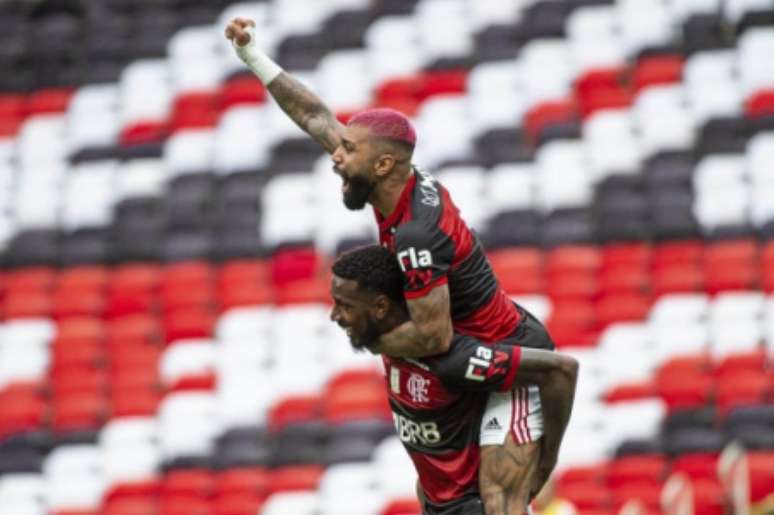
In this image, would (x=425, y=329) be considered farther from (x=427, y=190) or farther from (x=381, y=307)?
(x=427, y=190)

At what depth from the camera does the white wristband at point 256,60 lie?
283 inches

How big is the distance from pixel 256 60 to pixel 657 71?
261 inches

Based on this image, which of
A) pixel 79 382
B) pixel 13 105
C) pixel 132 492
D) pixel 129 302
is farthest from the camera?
pixel 13 105

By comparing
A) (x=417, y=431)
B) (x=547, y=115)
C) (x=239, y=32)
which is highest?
(x=547, y=115)

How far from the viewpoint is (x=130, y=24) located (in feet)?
48.9

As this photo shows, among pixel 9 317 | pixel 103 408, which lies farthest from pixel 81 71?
pixel 103 408

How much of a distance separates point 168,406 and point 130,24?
414 cm

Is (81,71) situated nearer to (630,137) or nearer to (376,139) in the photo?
(630,137)

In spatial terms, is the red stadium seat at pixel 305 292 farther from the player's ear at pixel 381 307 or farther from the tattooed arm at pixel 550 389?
Answer: the player's ear at pixel 381 307

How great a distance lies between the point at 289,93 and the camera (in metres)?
7.27

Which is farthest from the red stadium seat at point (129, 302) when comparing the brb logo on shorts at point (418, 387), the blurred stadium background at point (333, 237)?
the brb logo on shorts at point (418, 387)

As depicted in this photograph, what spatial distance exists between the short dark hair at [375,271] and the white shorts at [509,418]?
589mm

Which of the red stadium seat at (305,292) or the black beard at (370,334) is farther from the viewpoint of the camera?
the red stadium seat at (305,292)

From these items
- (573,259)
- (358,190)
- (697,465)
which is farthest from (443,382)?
(573,259)
